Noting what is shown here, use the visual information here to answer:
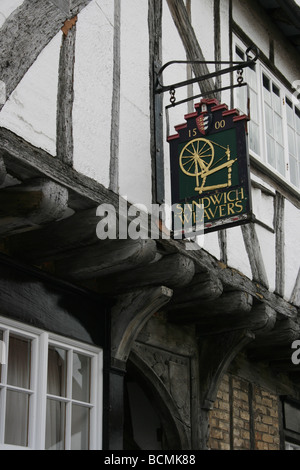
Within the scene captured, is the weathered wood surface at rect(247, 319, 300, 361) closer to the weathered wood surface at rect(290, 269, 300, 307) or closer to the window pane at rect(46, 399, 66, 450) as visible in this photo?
the weathered wood surface at rect(290, 269, 300, 307)

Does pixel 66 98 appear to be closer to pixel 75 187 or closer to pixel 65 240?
pixel 75 187

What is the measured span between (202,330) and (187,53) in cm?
A: 227

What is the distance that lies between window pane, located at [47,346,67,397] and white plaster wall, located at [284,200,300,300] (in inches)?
110

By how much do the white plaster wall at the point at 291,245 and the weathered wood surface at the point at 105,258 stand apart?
2.56 metres

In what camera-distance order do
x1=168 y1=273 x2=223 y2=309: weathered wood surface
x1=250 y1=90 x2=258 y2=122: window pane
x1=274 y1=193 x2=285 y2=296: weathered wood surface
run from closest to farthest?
x1=168 y1=273 x2=223 y2=309: weathered wood surface → x1=274 y1=193 x2=285 y2=296: weathered wood surface → x1=250 y1=90 x2=258 y2=122: window pane

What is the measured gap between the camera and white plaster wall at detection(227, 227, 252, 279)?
6980 millimetres

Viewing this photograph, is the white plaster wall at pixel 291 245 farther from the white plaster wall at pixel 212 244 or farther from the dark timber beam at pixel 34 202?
the dark timber beam at pixel 34 202

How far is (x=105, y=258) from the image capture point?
5539 mm

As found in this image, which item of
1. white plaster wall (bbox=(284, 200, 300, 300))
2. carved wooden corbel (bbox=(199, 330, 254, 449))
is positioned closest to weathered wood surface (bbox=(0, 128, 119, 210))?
carved wooden corbel (bbox=(199, 330, 254, 449))

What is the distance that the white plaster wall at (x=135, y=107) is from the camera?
589 centimetres

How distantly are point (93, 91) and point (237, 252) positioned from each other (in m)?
2.08

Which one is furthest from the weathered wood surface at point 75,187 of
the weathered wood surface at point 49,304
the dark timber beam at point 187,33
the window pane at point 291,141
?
the window pane at point 291,141

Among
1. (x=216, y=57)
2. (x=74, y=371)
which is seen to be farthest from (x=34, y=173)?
(x=216, y=57)

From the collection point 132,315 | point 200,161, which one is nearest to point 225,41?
point 200,161
